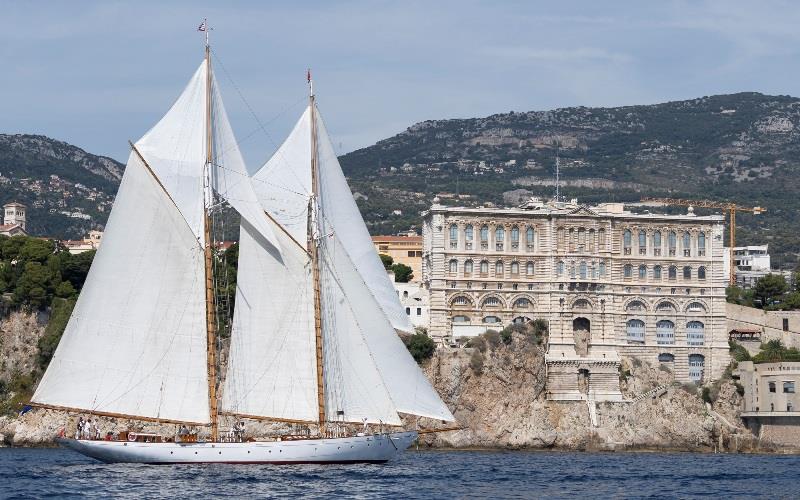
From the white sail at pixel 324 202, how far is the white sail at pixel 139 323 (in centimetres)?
391

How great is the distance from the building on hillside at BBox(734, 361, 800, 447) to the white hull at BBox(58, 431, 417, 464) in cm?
4324

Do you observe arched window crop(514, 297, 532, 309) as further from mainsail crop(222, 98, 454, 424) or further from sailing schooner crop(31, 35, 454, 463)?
mainsail crop(222, 98, 454, 424)

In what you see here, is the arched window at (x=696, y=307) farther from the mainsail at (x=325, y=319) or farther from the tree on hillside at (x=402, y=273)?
the mainsail at (x=325, y=319)

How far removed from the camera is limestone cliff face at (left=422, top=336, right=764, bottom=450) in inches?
3738

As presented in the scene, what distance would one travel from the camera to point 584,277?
105 meters

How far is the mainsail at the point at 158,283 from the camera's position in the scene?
5825cm

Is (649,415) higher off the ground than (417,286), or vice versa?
(417,286)

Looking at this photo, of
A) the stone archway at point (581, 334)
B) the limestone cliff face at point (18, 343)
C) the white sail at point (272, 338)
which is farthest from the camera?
the stone archway at point (581, 334)

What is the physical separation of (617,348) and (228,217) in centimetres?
7042

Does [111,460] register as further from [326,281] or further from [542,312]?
[542,312]

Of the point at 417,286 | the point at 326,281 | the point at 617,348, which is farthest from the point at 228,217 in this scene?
the point at 326,281

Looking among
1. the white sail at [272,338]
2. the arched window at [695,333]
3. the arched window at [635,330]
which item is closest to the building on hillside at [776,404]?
the arched window at [695,333]

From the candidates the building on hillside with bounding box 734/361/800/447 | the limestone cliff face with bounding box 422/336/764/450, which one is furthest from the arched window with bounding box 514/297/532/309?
the building on hillside with bounding box 734/361/800/447

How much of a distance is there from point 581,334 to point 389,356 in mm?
45007
